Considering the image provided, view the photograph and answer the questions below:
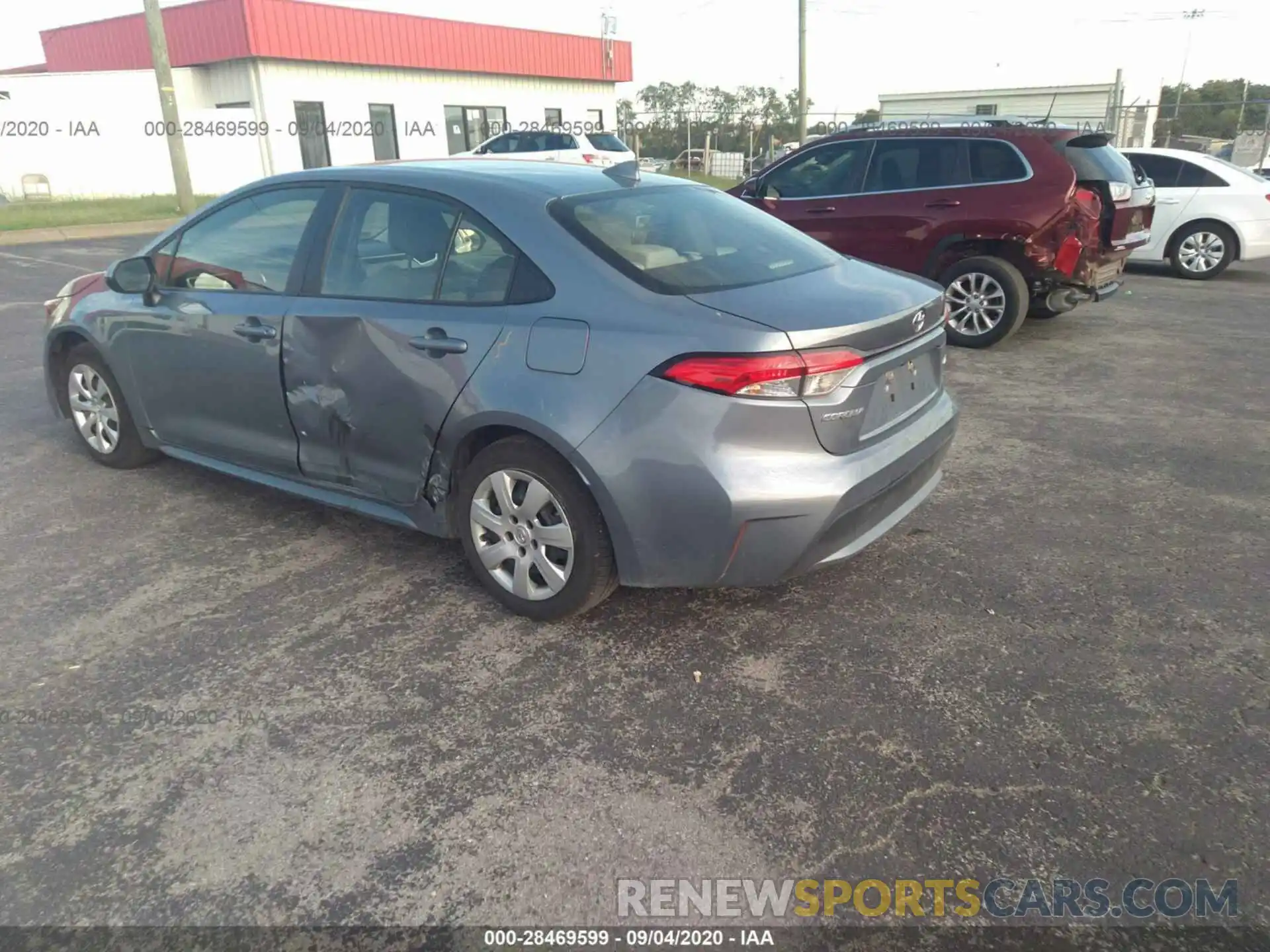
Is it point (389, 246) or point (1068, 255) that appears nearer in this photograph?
point (389, 246)

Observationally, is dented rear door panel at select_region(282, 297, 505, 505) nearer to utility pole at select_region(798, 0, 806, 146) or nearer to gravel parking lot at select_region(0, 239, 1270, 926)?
gravel parking lot at select_region(0, 239, 1270, 926)

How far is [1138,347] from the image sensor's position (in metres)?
7.89

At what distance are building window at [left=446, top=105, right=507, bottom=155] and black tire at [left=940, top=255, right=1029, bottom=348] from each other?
996 inches

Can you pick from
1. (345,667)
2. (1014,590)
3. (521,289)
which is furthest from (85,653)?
(1014,590)

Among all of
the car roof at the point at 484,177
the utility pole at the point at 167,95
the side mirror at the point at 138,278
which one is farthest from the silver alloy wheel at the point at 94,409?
the utility pole at the point at 167,95

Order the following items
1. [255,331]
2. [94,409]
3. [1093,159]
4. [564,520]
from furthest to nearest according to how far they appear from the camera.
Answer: [1093,159] < [94,409] < [255,331] < [564,520]

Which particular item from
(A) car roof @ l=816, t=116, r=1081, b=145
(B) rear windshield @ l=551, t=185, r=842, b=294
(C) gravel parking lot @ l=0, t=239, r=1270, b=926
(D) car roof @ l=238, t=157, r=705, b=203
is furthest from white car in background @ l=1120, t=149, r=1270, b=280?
(D) car roof @ l=238, t=157, r=705, b=203

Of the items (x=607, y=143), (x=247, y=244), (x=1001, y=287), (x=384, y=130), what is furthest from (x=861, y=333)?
(x=384, y=130)

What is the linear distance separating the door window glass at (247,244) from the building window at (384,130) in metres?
25.4

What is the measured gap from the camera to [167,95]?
16.6 metres

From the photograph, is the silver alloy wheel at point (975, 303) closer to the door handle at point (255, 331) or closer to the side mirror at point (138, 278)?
the door handle at point (255, 331)

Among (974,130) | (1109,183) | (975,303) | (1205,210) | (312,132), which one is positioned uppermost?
(312,132)

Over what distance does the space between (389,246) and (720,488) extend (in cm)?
173

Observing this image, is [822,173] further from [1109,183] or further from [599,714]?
[599,714]
